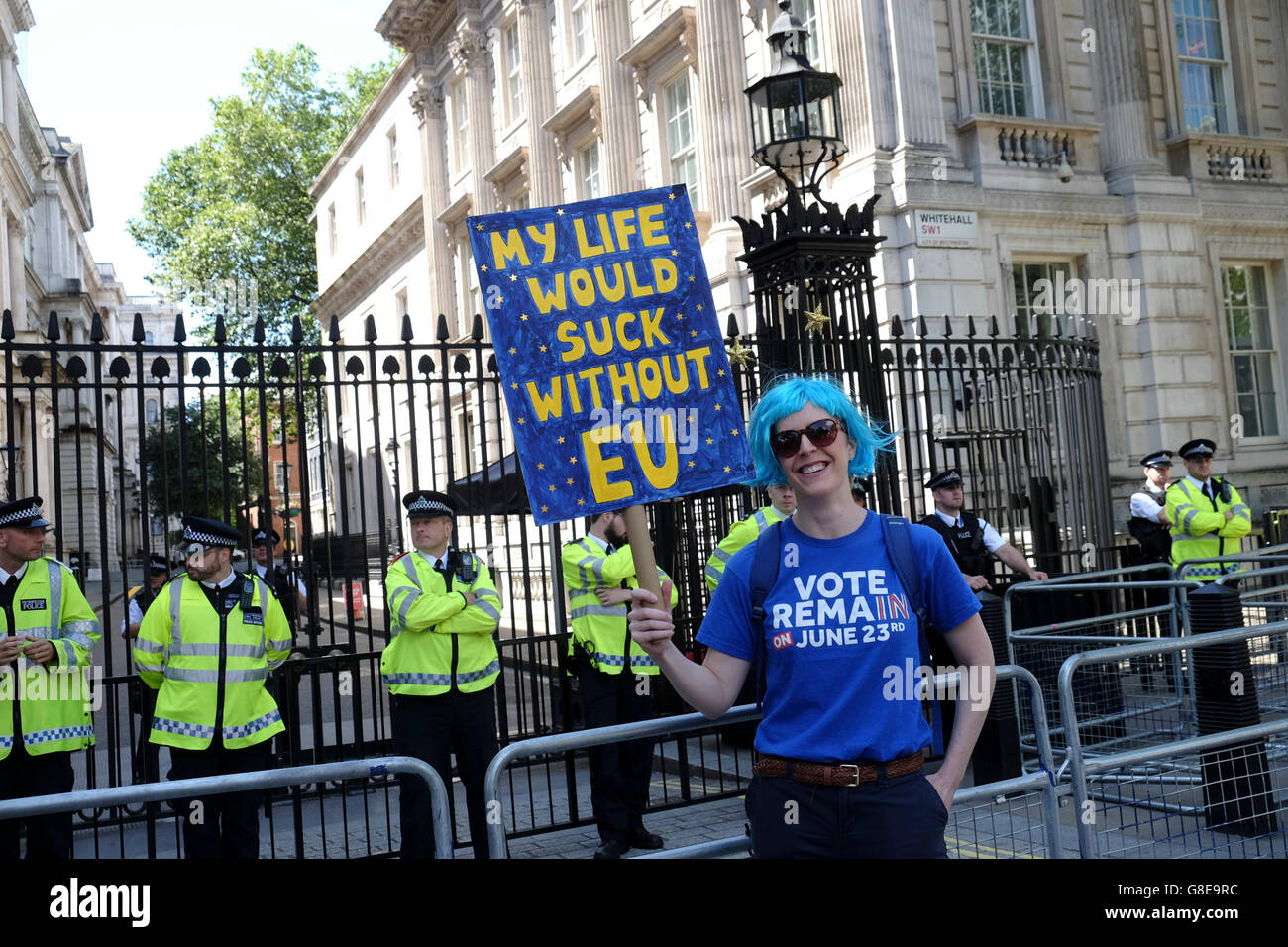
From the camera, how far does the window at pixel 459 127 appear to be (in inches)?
1222

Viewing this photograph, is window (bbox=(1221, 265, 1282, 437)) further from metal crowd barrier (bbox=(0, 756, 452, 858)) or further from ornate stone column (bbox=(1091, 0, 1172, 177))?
metal crowd barrier (bbox=(0, 756, 452, 858))

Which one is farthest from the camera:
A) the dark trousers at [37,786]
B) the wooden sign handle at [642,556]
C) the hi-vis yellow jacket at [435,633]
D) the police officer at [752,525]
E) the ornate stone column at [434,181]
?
the ornate stone column at [434,181]

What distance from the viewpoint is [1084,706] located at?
7383 millimetres

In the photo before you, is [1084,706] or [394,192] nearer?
[1084,706]

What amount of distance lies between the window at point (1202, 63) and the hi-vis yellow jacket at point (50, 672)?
57.8 ft

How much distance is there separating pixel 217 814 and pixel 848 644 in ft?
13.0

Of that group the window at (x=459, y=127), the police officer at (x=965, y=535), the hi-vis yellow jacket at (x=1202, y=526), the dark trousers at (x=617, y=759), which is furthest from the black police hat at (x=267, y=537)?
the window at (x=459, y=127)

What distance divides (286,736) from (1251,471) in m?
15.2

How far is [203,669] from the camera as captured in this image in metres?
5.62

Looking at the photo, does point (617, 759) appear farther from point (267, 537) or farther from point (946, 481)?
point (946, 481)

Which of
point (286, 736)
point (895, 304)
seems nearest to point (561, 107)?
point (895, 304)

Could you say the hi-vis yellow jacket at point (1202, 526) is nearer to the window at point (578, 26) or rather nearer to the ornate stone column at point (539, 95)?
the ornate stone column at point (539, 95)
